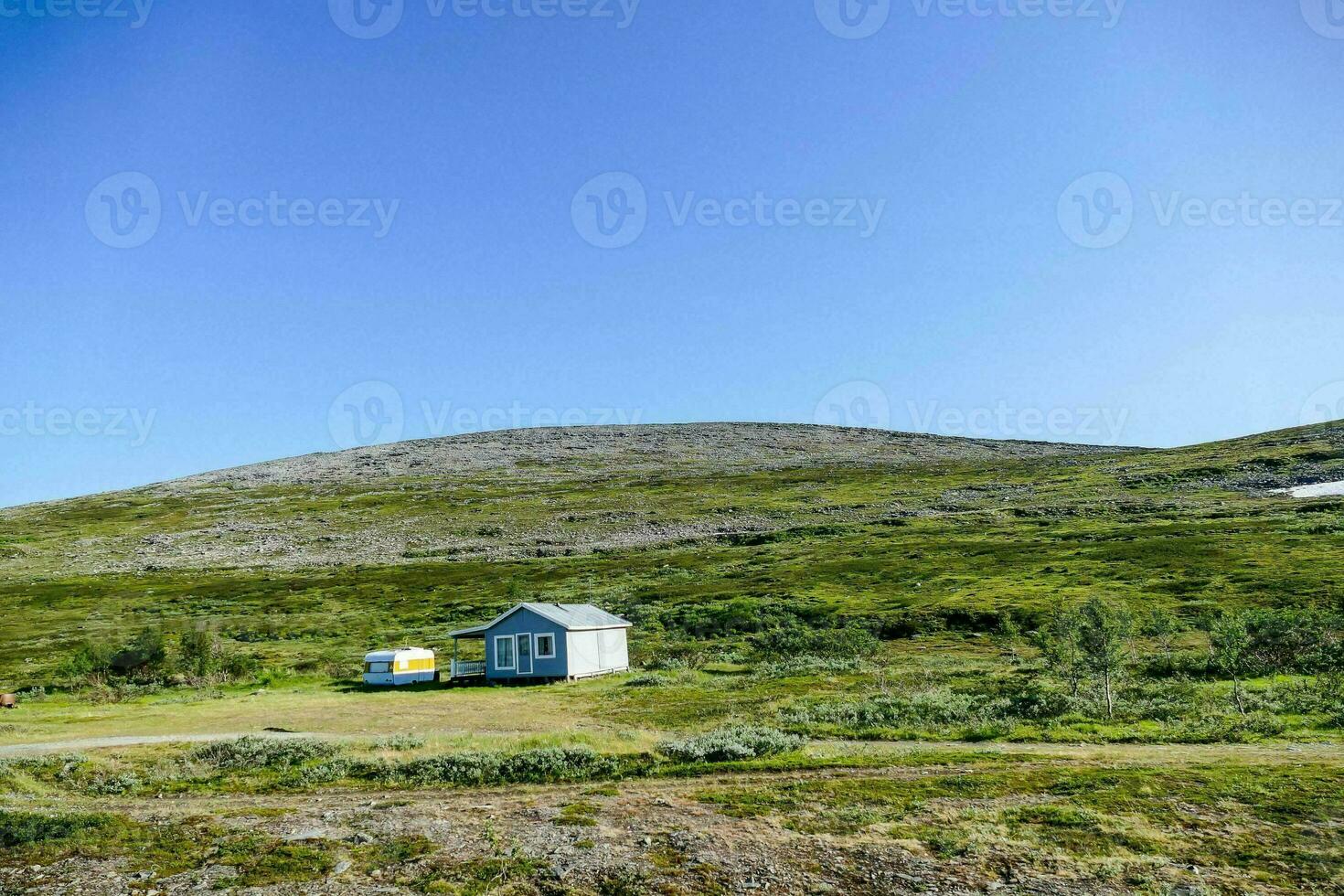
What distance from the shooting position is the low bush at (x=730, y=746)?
20.1 meters

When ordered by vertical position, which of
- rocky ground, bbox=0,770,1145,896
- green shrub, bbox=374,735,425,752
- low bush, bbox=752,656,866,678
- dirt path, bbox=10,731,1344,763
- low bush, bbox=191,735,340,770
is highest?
rocky ground, bbox=0,770,1145,896

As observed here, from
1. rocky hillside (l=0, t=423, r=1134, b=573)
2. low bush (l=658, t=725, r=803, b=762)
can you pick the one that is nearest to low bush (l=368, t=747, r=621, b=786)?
low bush (l=658, t=725, r=803, b=762)

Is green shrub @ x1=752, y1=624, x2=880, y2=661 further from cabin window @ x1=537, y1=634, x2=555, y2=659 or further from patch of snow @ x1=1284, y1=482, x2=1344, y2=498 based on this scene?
patch of snow @ x1=1284, y1=482, x2=1344, y2=498

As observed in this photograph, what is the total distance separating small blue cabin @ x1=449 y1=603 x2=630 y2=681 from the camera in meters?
42.5

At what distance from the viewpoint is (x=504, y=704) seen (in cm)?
3416

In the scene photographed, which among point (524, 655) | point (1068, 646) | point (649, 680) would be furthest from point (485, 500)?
point (1068, 646)

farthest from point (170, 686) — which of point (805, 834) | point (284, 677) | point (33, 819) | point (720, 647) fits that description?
point (805, 834)

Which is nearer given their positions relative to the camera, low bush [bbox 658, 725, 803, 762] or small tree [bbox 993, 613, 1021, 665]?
low bush [bbox 658, 725, 803, 762]

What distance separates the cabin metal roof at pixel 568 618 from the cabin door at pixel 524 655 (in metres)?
1.47

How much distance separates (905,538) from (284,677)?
5831cm

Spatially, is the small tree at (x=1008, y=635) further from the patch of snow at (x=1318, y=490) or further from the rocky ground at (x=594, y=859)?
the patch of snow at (x=1318, y=490)

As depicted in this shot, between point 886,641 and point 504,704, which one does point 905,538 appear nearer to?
point 886,641

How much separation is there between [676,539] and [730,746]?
73.4m

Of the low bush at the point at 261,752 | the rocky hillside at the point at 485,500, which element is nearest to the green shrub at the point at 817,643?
the low bush at the point at 261,752
